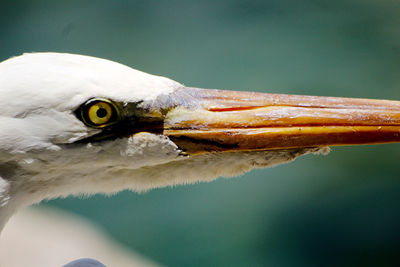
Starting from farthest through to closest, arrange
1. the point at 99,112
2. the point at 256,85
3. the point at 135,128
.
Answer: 1. the point at 256,85
2. the point at 135,128
3. the point at 99,112

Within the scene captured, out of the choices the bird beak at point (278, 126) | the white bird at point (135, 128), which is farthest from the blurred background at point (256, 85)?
the bird beak at point (278, 126)

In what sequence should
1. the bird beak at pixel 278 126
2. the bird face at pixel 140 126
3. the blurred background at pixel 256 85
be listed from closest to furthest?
1. the bird face at pixel 140 126
2. the bird beak at pixel 278 126
3. the blurred background at pixel 256 85

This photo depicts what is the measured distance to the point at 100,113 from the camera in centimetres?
165

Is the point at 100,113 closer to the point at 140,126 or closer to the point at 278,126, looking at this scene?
the point at 140,126

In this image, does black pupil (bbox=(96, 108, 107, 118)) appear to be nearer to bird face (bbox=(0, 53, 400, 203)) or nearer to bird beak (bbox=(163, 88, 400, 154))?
bird face (bbox=(0, 53, 400, 203))

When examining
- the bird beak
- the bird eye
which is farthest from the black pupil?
the bird beak

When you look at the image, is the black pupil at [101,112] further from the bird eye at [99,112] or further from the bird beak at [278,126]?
the bird beak at [278,126]

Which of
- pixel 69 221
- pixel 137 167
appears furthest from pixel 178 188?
pixel 137 167

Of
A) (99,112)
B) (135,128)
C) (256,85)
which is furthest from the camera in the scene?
(256,85)

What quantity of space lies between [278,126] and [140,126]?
1.67ft

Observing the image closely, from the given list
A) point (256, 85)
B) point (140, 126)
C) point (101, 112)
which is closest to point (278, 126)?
point (140, 126)

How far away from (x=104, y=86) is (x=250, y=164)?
63cm

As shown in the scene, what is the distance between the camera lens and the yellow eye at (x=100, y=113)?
5.33 feet

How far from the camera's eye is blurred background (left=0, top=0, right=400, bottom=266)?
215 inches
